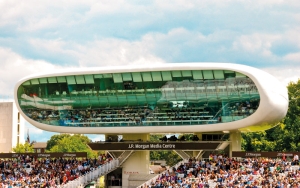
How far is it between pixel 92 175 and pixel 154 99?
8930mm

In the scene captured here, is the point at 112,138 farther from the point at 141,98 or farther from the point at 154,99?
the point at 154,99

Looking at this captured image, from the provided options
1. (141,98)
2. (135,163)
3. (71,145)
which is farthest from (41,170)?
(71,145)

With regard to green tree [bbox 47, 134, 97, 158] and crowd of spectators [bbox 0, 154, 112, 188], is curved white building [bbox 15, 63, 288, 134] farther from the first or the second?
green tree [bbox 47, 134, 97, 158]

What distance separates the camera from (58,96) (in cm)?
6219

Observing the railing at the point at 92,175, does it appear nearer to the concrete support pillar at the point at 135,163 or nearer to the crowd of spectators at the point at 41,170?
the crowd of spectators at the point at 41,170

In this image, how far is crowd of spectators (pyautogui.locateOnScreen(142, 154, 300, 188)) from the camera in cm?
4769

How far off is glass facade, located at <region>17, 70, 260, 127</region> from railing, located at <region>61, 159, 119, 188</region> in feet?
12.7

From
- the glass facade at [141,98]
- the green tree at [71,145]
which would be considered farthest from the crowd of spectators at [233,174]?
the green tree at [71,145]

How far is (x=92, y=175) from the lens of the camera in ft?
194

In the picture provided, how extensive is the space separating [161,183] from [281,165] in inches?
385

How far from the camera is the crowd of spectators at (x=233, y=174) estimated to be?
4769cm

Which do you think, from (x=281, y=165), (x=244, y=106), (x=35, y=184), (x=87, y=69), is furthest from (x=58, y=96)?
(x=281, y=165)

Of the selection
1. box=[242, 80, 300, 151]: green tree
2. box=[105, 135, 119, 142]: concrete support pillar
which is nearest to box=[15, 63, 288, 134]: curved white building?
box=[105, 135, 119, 142]: concrete support pillar

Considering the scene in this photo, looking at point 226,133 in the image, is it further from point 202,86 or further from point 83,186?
point 83,186
